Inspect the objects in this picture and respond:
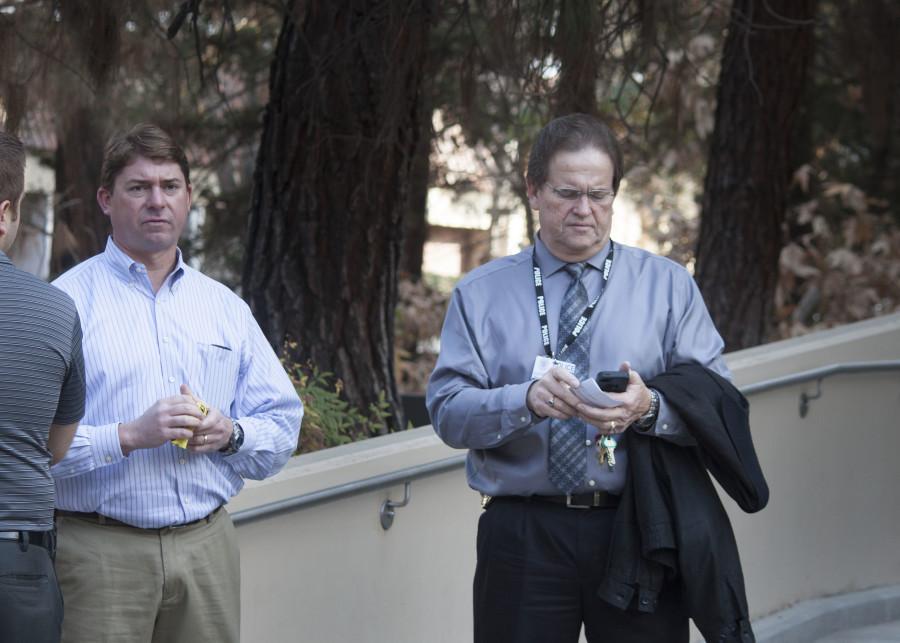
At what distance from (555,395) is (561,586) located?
52cm

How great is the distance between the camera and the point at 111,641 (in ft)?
9.89

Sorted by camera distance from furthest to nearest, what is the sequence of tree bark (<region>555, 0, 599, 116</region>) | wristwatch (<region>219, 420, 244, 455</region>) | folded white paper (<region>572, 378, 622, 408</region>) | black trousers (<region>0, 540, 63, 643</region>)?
tree bark (<region>555, 0, 599, 116</region>) → wristwatch (<region>219, 420, 244, 455</region>) → folded white paper (<region>572, 378, 622, 408</region>) → black trousers (<region>0, 540, 63, 643</region>)

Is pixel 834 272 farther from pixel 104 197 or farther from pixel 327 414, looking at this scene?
pixel 104 197

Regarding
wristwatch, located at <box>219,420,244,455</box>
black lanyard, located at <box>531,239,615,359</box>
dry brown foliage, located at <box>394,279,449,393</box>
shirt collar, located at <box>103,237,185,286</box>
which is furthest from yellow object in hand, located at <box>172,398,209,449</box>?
dry brown foliage, located at <box>394,279,449,393</box>

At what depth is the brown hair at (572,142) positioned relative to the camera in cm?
321

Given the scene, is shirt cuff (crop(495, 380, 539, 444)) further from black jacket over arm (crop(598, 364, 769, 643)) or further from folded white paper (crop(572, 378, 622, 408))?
black jacket over arm (crop(598, 364, 769, 643))

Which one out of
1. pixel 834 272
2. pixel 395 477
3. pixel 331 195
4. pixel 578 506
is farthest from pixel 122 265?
pixel 834 272

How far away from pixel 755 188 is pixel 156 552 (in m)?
6.14

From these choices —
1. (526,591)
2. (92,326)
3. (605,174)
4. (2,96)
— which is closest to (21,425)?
(92,326)

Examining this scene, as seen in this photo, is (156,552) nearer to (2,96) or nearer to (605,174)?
(605,174)

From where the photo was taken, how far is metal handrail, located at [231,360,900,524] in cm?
382

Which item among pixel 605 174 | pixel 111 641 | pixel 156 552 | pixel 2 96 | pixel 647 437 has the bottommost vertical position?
pixel 111 641

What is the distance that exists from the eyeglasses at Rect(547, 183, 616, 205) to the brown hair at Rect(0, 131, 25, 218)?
A: 1251 mm

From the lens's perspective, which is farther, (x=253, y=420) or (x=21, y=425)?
(x=253, y=420)
